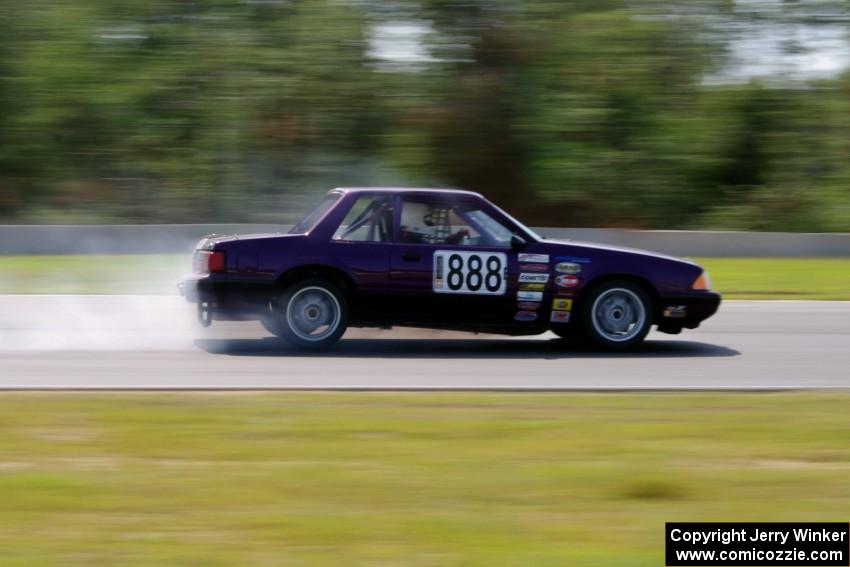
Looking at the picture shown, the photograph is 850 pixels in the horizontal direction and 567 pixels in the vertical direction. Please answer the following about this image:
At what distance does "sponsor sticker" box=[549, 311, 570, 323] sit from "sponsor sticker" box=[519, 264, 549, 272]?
40 centimetres

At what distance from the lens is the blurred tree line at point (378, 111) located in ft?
89.1

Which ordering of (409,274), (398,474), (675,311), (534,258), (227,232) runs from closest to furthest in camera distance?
(398,474) → (409,274) → (534,258) → (675,311) → (227,232)

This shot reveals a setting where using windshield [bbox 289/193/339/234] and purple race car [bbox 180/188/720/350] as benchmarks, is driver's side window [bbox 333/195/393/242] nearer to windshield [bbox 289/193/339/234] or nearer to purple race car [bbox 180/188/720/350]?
purple race car [bbox 180/188/720/350]

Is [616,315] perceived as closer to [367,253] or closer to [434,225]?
[434,225]

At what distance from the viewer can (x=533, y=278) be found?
9.84 meters

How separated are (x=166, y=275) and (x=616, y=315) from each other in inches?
389

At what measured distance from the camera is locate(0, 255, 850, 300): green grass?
16156 mm

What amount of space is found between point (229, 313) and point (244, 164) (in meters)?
17.9

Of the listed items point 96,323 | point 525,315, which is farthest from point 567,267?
point 96,323

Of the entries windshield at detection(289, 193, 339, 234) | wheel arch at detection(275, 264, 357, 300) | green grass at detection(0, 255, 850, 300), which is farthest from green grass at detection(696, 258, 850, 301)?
Answer: wheel arch at detection(275, 264, 357, 300)

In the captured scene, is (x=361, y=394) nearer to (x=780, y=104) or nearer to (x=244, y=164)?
(x=244, y=164)

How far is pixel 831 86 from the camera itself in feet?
97.0

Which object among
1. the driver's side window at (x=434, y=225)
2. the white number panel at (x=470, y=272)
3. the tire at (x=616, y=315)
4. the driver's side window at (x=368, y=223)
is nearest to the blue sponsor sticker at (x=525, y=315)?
the white number panel at (x=470, y=272)

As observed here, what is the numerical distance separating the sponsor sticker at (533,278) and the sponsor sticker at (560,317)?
0.31 metres
